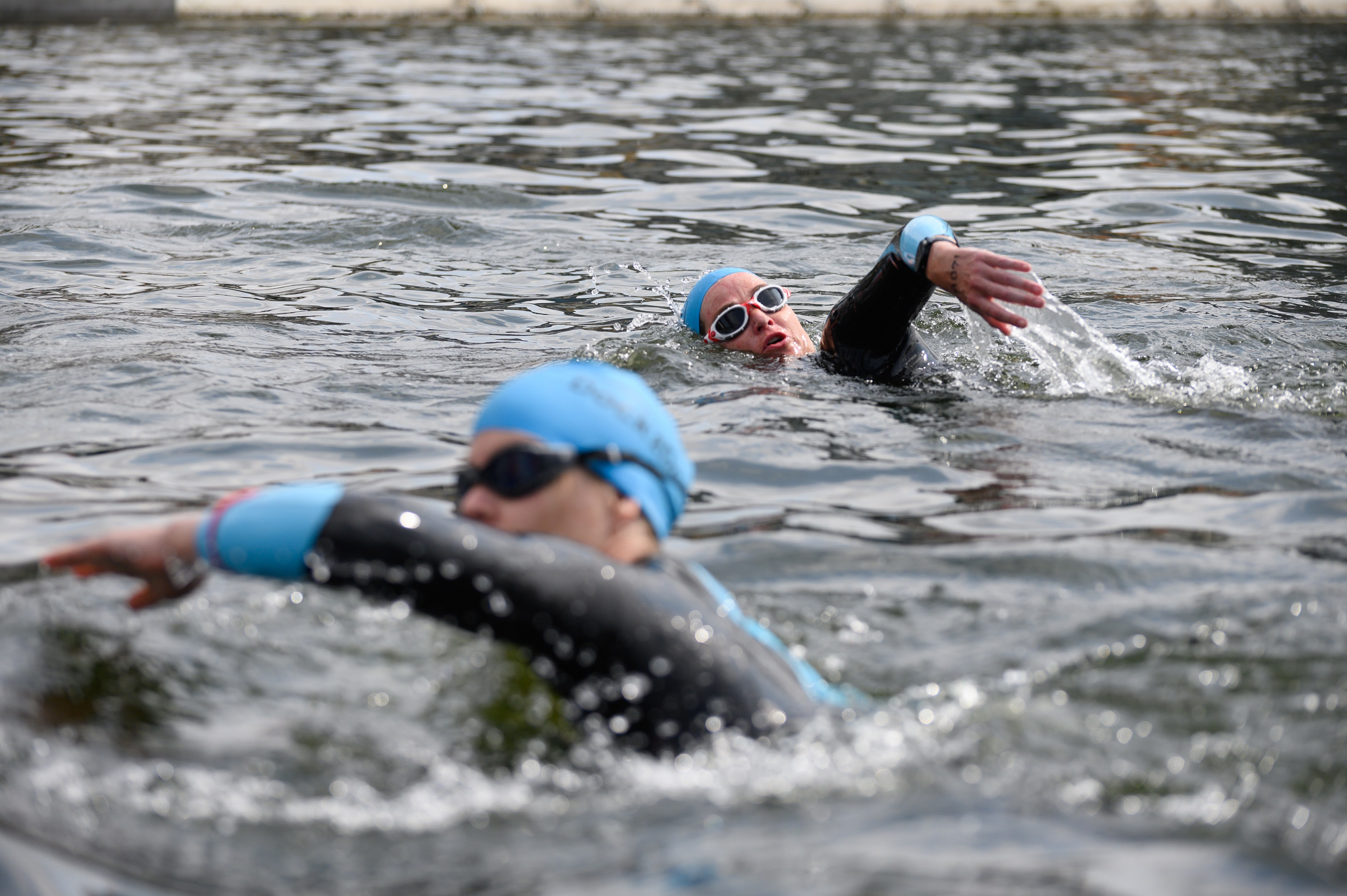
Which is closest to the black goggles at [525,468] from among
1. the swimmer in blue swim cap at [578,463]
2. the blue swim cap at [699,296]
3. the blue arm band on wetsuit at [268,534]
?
the swimmer in blue swim cap at [578,463]

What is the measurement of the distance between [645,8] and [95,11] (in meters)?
11.8

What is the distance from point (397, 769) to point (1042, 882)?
1393 mm

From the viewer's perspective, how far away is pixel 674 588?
2934mm

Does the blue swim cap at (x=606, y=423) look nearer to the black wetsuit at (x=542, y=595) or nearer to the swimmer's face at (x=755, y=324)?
the black wetsuit at (x=542, y=595)

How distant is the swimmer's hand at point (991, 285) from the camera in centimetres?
514

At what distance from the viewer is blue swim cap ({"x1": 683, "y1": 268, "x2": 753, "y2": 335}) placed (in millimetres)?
7082

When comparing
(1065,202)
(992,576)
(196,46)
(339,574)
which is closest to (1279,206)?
(1065,202)

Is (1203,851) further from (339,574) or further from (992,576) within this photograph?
(339,574)

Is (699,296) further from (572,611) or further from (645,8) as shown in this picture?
(645,8)

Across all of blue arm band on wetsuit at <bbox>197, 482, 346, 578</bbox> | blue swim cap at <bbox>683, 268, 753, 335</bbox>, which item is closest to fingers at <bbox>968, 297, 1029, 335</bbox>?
blue swim cap at <bbox>683, 268, 753, 335</bbox>

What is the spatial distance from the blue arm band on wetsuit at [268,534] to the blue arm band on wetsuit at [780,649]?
909 millimetres

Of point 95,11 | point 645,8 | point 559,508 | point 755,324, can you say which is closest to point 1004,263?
point 755,324

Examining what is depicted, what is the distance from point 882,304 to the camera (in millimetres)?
6227

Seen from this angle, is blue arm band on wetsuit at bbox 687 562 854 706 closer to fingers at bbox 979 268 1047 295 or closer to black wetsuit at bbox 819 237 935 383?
fingers at bbox 979 268 1047 295
